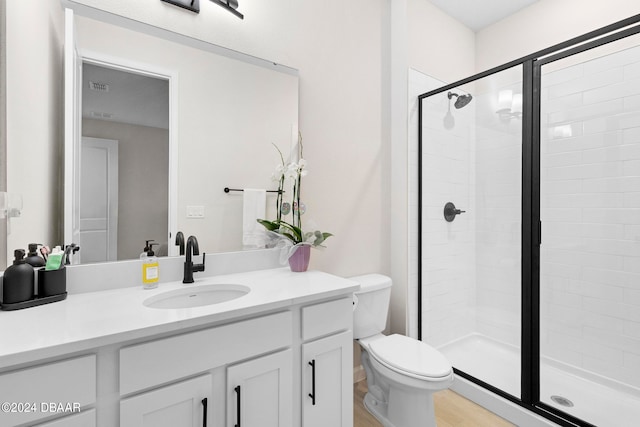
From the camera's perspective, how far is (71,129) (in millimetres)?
1182

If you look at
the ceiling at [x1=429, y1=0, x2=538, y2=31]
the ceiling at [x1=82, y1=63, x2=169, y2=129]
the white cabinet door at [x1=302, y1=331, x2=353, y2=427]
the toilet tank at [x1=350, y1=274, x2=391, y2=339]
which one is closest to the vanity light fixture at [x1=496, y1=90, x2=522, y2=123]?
the ceiling at [x1=429, y1=0, x2=538, y2=31]

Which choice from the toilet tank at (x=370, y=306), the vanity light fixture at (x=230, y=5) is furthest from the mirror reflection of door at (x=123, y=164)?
the toilet tank at (x=370, y=306)

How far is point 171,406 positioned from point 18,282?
61cm

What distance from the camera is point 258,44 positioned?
5.34 ft

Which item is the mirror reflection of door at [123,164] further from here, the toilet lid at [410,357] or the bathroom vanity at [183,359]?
the toilet lid at [410,357]

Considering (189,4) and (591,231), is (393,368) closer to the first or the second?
(591,231)

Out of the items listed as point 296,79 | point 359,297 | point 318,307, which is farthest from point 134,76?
point 359,297

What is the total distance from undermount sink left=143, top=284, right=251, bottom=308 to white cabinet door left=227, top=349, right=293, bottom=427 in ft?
1.01

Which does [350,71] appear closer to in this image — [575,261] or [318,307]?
[318,307]

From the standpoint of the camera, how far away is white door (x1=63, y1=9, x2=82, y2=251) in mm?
1176

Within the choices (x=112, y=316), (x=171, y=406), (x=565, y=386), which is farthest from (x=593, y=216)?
(x=112, y=316)

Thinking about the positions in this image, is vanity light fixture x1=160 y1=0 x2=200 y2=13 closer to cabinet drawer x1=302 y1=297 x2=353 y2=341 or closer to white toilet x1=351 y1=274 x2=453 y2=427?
cabinet drawer x1=302 y1=297 x2=353 y2=341

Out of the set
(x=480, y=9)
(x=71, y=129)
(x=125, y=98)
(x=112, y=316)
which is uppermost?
(x=480, y=9)

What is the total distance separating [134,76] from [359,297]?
1525mm
